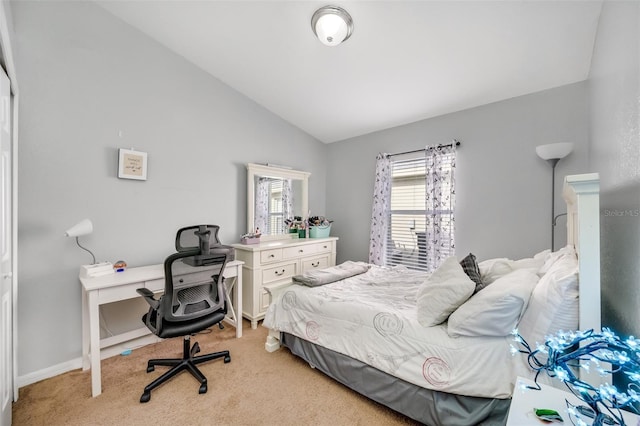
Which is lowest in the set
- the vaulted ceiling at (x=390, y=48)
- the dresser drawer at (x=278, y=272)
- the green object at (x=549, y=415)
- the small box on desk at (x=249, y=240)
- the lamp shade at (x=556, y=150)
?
the dresser drawer at (x=278, y=272)

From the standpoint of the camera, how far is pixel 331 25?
203cm

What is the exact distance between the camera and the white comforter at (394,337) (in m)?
1.37

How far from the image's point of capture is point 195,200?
2857 mm

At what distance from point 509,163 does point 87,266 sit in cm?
393

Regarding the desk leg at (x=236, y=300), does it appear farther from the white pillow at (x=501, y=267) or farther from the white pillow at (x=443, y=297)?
the white pillow at (x=501, y=267)

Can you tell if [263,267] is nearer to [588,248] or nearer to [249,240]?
[249,240]

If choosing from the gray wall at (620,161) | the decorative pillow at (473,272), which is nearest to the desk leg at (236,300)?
the decorative pillow at (473,272)

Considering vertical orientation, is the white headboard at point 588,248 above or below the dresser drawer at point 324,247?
above

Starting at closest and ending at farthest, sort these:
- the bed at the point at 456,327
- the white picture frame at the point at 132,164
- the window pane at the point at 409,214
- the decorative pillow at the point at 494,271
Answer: the bed at the point at 456,327, the decorative pillow at the point at 494,271, the white picture frame at the point at 132,164, the window pane at the point at 409,214

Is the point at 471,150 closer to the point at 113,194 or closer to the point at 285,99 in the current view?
the point at 285,99

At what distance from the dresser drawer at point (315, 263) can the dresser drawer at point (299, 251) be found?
105mm

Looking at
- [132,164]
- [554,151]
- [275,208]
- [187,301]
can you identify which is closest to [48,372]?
[187,301]

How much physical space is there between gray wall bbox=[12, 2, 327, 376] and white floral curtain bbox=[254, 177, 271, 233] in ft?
1.34

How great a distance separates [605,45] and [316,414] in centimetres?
286
